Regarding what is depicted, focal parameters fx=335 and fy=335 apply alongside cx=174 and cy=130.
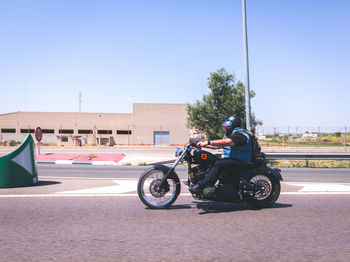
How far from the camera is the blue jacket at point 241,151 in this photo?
17.8 ft

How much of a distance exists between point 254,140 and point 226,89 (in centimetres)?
2167

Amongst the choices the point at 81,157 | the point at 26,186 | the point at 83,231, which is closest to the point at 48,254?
the point at 83,231

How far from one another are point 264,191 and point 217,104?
70.9ft

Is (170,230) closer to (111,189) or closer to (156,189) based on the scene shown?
(156,189)

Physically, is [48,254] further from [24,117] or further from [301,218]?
[24,117]

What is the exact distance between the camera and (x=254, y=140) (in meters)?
5.55

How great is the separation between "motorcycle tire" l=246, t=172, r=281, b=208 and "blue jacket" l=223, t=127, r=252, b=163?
332 mm

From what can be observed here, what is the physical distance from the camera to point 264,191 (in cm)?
557

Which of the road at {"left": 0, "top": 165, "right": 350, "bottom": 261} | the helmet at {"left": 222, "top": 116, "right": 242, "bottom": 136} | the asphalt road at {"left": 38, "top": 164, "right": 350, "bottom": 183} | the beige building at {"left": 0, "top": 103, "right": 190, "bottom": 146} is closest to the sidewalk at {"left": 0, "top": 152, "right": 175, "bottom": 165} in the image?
the asphalt road at {"left": 38, "top": 164, "right": 350, "bottom": 183}

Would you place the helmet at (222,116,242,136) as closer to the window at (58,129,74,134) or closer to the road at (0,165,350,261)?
the road at (0,165,350,261)

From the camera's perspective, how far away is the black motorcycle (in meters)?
5.30

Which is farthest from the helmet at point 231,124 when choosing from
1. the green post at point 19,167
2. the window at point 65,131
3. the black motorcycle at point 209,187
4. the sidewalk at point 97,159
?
the window at point 65,131

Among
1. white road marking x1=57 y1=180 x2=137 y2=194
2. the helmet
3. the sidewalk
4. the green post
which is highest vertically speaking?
the helmet

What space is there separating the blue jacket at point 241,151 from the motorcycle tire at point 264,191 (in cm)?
33
